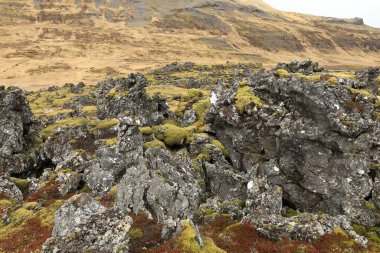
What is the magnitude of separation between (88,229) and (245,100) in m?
20.7

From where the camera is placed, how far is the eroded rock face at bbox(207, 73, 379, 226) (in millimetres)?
28484

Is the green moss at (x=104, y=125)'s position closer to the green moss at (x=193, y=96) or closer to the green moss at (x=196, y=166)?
the green moss at (x=193, y=96)

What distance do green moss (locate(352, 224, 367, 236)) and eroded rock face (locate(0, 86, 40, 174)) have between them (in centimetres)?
3283

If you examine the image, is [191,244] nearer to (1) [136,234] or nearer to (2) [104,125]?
(1) [136,234]

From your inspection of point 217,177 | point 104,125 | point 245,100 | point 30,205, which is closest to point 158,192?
point 217,177

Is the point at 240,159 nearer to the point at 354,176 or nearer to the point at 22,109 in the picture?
the point at 354,176

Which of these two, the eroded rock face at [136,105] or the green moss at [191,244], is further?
the eroded rock face at [136,105]

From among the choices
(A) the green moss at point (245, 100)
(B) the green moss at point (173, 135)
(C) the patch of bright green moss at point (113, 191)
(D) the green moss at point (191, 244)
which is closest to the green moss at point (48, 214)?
(C) the patch of bright green moss at point (113, 191)

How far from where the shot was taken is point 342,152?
29.1 meters

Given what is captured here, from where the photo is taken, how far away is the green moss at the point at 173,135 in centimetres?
3716

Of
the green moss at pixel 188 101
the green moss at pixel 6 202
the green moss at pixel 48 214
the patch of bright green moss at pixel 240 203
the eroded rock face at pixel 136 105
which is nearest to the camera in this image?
the green moss at pixel 48 214

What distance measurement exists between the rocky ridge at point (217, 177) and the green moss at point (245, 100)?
4.6 inches

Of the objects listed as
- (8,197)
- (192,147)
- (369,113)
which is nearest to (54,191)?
(8,197)

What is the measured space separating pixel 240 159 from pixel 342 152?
32.6 ft
